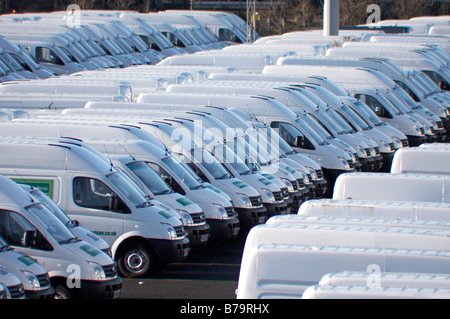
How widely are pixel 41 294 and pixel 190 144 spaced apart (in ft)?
24.5

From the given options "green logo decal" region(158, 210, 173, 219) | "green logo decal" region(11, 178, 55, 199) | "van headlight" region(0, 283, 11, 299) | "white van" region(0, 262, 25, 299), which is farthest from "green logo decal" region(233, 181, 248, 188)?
"van headlight" region(0, 283, 11, 299)

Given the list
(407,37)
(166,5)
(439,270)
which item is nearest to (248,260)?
(439,270)

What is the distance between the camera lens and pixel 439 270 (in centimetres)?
888

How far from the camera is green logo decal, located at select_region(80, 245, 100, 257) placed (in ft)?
40.9

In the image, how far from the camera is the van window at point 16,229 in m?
12.2

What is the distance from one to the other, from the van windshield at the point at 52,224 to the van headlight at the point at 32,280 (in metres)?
1.31

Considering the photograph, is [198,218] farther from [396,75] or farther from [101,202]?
[396,75]

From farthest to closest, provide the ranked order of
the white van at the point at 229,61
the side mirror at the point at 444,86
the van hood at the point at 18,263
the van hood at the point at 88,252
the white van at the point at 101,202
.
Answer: the side mirror at the point at 444,86 < the white van at the point at 229,61 < the white van at the point at 101,202 < the van hood at the point at 88,252 < the van hood at the point at 18,263

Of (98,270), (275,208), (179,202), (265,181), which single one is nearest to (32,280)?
(98,270)

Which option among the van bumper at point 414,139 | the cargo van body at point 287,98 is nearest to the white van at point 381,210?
the cargo van body at point 287,98

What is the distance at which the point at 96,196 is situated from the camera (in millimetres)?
14984

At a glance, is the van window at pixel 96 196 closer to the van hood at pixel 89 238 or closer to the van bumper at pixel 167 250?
the van bumper at pixel 167 250
